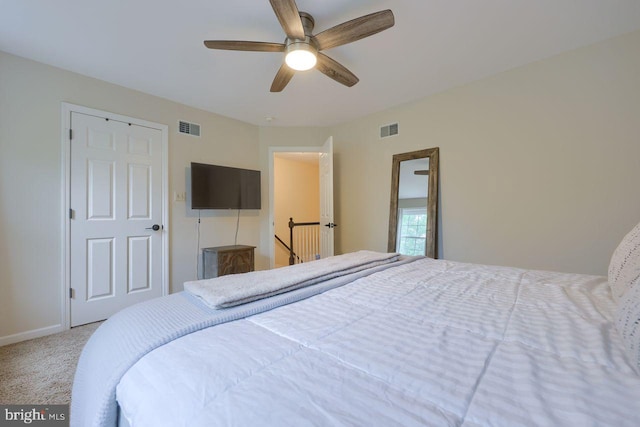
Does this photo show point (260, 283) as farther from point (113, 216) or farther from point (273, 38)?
point (113, 216)

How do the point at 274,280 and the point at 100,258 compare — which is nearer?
the point at 274,280

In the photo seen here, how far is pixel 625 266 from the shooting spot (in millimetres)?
1027

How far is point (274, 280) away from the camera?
1.24m

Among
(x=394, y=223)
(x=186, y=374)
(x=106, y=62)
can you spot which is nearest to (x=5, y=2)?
(x=106, y=62)

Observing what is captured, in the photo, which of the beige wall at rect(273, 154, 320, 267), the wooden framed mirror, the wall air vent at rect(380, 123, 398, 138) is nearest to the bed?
the wooden framed mirror

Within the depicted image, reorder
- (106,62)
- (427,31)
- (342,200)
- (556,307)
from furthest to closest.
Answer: (342,200)
(106,62)
(427,31)
(556,307)

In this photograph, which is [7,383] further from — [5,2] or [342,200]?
[342,200]

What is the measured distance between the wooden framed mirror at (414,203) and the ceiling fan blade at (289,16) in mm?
2066

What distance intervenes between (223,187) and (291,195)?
271 cm

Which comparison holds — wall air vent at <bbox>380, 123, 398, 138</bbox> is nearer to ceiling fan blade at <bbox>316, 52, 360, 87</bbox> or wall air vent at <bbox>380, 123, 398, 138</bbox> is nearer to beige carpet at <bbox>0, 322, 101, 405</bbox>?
ceiling fan blade at <bbox>316, 52, 360, 87</bbox>

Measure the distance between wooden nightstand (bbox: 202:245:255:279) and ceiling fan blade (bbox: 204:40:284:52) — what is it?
2.17m

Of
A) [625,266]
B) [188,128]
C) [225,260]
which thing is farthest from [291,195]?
[625,266]

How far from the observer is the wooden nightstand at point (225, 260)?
3260mm

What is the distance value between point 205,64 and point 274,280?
229cm
